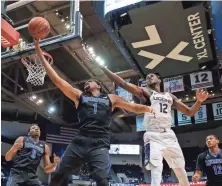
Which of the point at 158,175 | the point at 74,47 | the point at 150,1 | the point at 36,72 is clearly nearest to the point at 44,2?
the point at 74,47

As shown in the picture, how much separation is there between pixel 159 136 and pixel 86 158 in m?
1.25

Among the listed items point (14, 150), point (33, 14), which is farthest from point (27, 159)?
point (33, 14)

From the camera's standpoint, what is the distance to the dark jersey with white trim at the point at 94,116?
11.2ft

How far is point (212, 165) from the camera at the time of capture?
5.46 m

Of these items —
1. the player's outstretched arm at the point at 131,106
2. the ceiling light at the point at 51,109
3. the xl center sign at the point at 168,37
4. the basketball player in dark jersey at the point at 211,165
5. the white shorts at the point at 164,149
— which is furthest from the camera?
the ceiling light at the point at 51,109

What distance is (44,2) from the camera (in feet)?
33.9

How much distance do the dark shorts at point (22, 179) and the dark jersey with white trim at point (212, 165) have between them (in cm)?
282

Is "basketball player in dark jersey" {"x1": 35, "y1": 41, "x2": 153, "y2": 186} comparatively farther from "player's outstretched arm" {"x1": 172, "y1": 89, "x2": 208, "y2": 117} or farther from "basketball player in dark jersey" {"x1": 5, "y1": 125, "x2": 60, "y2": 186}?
"basketball player in dark jersey" {"x1": 5, "y1": 125, "x2": 60, "y2": 186}

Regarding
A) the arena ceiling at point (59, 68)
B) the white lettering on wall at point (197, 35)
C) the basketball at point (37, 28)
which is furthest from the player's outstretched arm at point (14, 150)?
the white lettering on wall at point (197, 35)

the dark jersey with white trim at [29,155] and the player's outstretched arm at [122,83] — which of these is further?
the dark jersey with white trim at [29,155]

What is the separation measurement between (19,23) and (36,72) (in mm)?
4099

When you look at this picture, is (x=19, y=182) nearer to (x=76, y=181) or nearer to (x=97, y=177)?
(x=97, y=177)

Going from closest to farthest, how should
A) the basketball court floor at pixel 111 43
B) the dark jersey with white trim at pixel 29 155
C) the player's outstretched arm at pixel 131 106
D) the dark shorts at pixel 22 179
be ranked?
the player's outstretched arm at pixel 131 106, the dark shorts at pixel 22 179, the dark jersey with white trim at pixel 29 155, the basketball court floor at pixel 111 43

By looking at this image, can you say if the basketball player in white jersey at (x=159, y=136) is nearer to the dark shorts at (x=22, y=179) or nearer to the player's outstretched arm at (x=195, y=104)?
the player's outstretched arm at (x=195, y=104)
